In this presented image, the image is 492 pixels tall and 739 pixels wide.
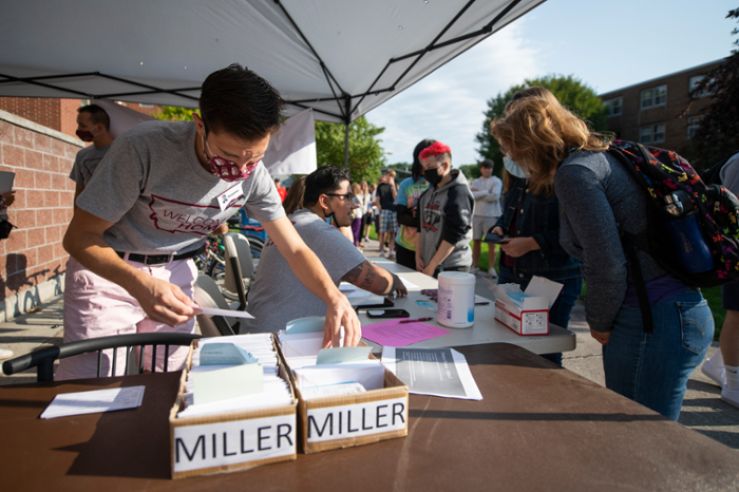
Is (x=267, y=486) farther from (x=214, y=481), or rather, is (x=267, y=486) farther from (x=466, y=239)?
(x=466, y=239)

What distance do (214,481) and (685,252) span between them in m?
1.40

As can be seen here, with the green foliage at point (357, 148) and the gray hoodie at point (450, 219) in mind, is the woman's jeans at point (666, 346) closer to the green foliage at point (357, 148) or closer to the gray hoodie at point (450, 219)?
the gray hoodie at point (450, 219)

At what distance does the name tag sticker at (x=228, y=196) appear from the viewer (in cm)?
154

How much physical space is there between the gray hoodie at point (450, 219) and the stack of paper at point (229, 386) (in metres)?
2.37

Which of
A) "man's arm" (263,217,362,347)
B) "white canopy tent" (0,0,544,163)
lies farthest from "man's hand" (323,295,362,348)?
"white canopy tent" (0,0,544,163)

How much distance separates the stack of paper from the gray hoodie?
7.79 ft

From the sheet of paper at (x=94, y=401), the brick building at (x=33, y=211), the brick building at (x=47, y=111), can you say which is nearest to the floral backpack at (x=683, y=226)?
the sheet of paper at (x=94, y=401)

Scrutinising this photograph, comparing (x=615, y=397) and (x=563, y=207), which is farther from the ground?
(x=563, y=207)

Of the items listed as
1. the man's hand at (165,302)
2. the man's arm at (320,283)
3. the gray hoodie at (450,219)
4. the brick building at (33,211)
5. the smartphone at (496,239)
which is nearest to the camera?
the man's hand at (165,302)

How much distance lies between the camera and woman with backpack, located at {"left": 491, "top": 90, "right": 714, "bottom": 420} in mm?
1374

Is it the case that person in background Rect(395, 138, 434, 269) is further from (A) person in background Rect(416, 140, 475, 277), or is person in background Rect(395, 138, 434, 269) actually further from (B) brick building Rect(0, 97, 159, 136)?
(B) brick building Rect(0, 97, 159, 136)

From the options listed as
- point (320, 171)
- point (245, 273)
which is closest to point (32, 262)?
point (245, 273)

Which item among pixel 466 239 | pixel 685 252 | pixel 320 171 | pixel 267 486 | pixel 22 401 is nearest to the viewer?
pixel 267 486

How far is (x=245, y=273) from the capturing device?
3.51 meters
